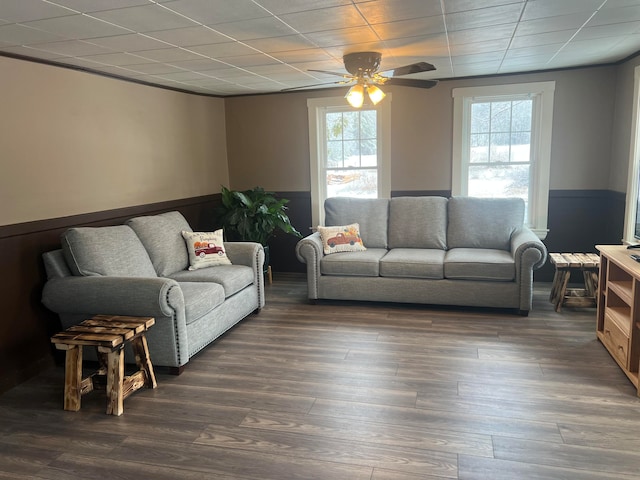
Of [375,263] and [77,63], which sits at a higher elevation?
[77,63]

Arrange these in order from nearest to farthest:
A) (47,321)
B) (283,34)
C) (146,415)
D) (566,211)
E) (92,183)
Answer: (146,415), (283,34), (47,321), (92,183), (566,211)

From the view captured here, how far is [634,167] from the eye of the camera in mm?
4324

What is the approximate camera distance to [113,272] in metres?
3.60

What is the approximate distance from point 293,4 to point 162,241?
2.49m

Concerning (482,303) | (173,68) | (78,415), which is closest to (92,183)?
(173,68)

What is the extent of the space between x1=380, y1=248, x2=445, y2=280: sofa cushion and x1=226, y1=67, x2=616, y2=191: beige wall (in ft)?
4.04

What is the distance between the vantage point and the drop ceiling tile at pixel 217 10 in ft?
8.11

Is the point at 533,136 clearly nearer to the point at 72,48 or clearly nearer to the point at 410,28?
the point at 410,28

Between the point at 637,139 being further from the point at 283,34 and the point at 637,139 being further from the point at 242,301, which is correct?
the point at 242,301

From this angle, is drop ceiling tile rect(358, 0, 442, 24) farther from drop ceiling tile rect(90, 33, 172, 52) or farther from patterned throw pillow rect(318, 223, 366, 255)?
patterned throw pillow rect(318, 223, 366, 255)

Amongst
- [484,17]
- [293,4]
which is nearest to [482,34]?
[484,17]

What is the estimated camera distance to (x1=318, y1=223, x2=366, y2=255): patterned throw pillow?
16.2 ft

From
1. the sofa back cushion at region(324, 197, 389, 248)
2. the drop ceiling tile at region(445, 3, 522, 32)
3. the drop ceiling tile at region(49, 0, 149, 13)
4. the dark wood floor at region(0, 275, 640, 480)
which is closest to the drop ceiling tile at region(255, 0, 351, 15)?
the drop ceiling tile at region(49, 0, 149, 13)

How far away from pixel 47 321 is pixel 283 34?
8.88 feet
